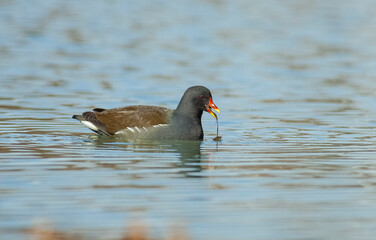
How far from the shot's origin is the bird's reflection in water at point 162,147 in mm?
13516

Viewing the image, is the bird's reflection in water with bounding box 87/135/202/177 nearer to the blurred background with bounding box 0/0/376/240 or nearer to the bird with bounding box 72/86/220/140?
the blurred background with bounding box 0/0/376/240

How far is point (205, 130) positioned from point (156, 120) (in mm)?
2312

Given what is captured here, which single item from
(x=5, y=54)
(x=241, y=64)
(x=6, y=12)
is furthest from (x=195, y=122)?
(x=6, y=12)

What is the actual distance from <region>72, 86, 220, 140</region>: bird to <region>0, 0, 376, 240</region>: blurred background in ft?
0.87

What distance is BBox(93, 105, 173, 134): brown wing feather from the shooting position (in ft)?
51.2

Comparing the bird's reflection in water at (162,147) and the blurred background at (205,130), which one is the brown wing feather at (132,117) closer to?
the bird's reflection in water at (162,147)

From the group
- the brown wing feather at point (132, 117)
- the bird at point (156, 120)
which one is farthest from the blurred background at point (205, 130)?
the brown wing feather at point (132, 117)

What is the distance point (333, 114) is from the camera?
63.6 feet

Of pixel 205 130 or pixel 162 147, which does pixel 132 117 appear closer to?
pixel 162 147

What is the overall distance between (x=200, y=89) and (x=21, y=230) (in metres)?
7.79

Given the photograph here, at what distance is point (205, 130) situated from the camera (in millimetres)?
17688

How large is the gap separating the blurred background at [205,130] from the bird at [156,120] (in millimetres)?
266

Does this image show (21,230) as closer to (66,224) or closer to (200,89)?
(66,224)

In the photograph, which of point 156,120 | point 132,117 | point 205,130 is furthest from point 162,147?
point 205,130
